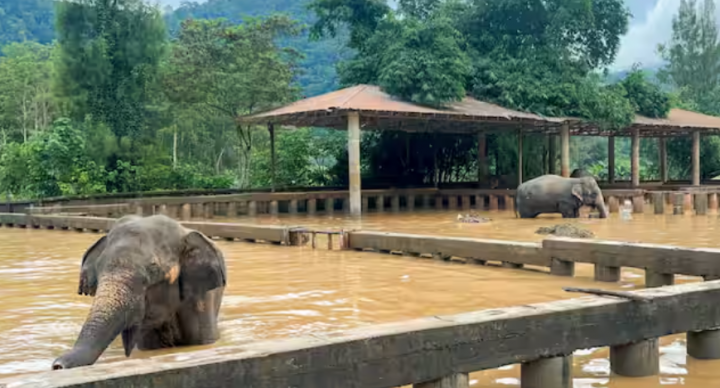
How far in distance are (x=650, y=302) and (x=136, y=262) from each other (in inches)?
116

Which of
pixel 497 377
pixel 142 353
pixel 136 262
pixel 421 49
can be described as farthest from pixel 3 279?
pixel 421 49

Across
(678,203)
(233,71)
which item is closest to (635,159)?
(678,203)

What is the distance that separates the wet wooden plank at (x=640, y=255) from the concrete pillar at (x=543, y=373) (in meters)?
3.56

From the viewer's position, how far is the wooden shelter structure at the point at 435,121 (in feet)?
68.4

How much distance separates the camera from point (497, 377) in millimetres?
4719

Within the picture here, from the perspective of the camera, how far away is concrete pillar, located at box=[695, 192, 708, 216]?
19.9m

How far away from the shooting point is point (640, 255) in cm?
758

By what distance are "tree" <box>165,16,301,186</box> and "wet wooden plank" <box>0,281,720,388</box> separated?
24991mm

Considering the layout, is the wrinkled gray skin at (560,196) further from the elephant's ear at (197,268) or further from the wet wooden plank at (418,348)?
the elephant's ear at (197,268)

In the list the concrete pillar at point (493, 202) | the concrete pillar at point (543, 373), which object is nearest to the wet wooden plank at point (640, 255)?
the concrete pillar at point (543, 373)

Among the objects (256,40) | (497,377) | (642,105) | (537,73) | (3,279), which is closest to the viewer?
(497,377)

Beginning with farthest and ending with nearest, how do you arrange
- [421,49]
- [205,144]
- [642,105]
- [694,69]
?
[694,69] → [205,144] → [642,105] → [421,49]

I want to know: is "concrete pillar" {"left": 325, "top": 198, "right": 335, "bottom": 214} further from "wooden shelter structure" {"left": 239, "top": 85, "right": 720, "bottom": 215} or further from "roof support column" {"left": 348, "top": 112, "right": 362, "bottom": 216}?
"roof support column" {"left": 348, "top": 112, "right": 362, "bottom": 216}

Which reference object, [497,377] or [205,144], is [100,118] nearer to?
[205,144]
